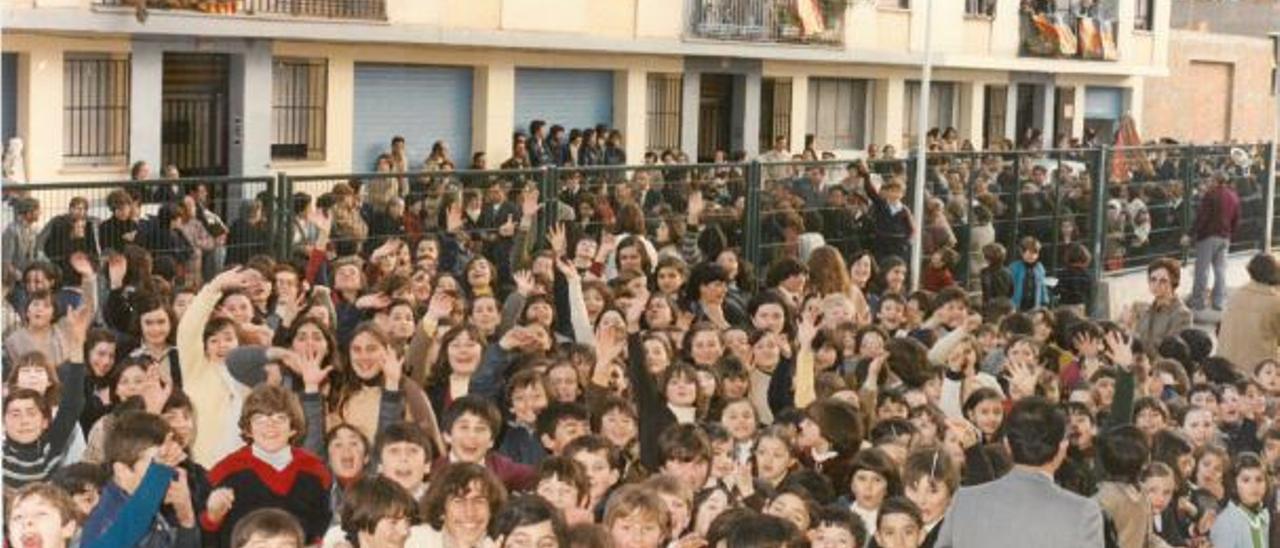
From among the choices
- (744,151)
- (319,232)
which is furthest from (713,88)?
(319,232)

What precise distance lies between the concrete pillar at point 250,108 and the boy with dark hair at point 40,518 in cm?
1790

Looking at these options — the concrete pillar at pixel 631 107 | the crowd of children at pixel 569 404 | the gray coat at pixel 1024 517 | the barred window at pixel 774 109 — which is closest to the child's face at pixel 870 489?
the crowd of children at pixel 569 404

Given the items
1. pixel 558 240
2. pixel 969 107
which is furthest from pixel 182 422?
pixel 969 107

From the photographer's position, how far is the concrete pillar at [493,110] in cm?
2894

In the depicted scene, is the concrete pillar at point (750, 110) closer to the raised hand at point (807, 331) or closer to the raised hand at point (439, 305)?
the raised hand at point (807, 331)

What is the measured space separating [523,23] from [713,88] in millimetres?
6130

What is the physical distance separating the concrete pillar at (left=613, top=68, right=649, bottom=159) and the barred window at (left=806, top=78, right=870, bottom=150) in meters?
4.63

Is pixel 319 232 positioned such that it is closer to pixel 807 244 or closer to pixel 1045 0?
pixel 807 244

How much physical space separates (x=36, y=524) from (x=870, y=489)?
3.01 m

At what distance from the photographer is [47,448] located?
9016 millimetres

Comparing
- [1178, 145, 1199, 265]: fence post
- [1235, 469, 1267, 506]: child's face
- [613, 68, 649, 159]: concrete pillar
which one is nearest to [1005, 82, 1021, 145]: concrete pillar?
[613, 68, 649, 159]: concrete pillar

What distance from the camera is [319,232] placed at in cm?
1327

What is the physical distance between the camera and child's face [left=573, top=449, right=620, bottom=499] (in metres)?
8.48

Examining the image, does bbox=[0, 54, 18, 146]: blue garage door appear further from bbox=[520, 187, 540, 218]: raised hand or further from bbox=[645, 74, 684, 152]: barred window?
bbox=[645, 74, 684, 152]: barred window
